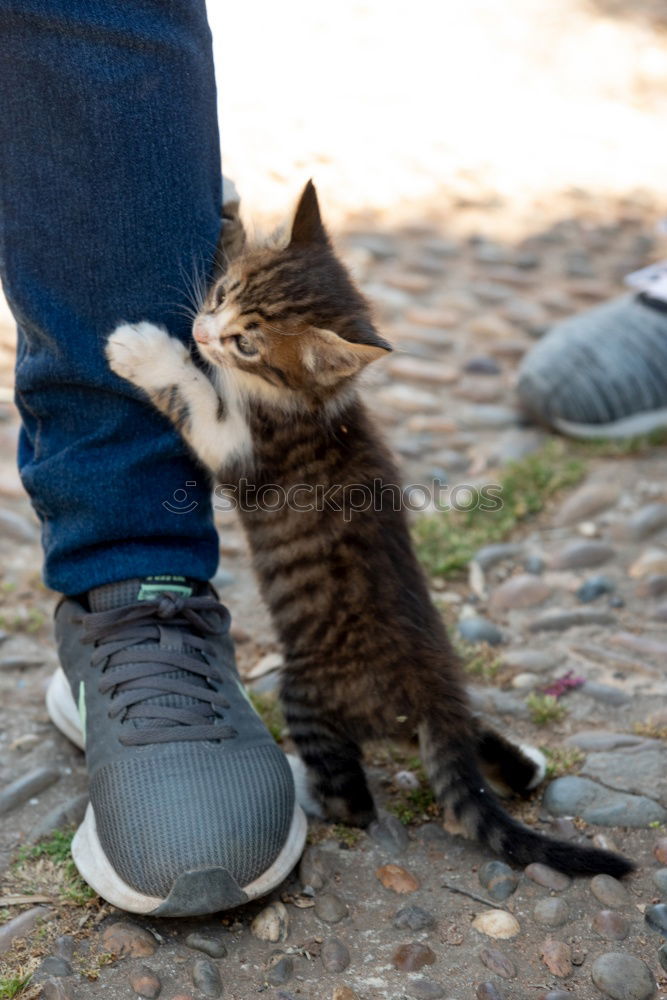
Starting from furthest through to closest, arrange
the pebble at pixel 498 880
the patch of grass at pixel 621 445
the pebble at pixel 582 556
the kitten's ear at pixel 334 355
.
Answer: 1. the patch of grass at pixel 621 445
2. the pebble at pixel 582 556
3. the kitten's ear at pixel 334 355
4. the pebble at pixel 498 880

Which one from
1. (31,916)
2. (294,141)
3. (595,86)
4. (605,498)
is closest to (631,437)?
(605,498)

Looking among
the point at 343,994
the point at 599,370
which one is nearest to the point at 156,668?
the point at 343,994

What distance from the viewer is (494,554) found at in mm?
3316

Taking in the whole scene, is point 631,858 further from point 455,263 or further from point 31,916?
point 455,263

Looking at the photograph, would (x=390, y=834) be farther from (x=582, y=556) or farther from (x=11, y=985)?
(x=582, y=556)

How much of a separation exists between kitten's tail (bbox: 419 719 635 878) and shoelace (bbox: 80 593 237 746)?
41 centimetres

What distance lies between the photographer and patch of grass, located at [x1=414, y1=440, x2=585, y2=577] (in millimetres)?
3307

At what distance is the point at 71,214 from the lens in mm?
2111

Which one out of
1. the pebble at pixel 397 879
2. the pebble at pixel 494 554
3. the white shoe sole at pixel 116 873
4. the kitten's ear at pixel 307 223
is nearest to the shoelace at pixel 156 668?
the white shoe sole at pixel 116 873

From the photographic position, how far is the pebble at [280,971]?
1.86 metres

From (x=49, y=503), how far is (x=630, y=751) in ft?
4.53

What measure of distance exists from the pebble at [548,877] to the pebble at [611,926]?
3.6 inches

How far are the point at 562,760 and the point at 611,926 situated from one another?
49cm

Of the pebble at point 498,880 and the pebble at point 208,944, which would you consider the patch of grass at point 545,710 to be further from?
the pebble at point 208,944
